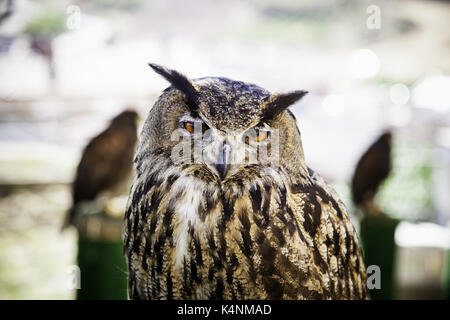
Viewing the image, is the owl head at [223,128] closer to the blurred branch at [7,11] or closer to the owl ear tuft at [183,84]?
the owl ear tuft at [183,84]

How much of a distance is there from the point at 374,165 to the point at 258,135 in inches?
59.7

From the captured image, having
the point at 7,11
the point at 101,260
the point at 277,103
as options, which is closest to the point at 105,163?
the point at 101,260

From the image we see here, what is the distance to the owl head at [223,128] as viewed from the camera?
711mm

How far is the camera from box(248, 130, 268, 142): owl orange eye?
73cm

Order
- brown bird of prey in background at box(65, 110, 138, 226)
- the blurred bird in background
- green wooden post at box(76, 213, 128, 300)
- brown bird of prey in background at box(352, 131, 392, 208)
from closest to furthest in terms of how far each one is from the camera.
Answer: green wooden post at box(76, 213, 128, 300) < the blurred bird in background < brown bird of prey in background at box(65, 110, 138, 226) < brown bird of prey in background at box(352, 131, 392, 208)

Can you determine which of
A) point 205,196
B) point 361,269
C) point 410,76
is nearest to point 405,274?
point 410,76

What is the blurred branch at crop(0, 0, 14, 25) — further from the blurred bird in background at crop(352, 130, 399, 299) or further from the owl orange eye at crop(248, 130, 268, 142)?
the blurred bird in background at crop(352, 130, 399, 299)

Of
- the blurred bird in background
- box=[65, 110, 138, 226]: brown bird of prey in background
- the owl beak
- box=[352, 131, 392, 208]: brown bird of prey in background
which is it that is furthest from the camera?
box=[352, 131, 392, 208]: brown bird of prey in background

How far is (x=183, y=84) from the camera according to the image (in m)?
0.74

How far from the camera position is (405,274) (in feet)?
6.66

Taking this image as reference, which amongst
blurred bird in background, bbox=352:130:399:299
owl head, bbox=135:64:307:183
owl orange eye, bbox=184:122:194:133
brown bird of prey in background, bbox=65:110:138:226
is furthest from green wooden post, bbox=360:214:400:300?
brown bird of prey in background, bbox=65:110:138:226

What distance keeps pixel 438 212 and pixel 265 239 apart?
177 centimetres

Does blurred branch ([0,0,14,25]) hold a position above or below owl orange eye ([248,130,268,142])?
above

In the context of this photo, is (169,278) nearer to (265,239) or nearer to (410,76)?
(265,239)
